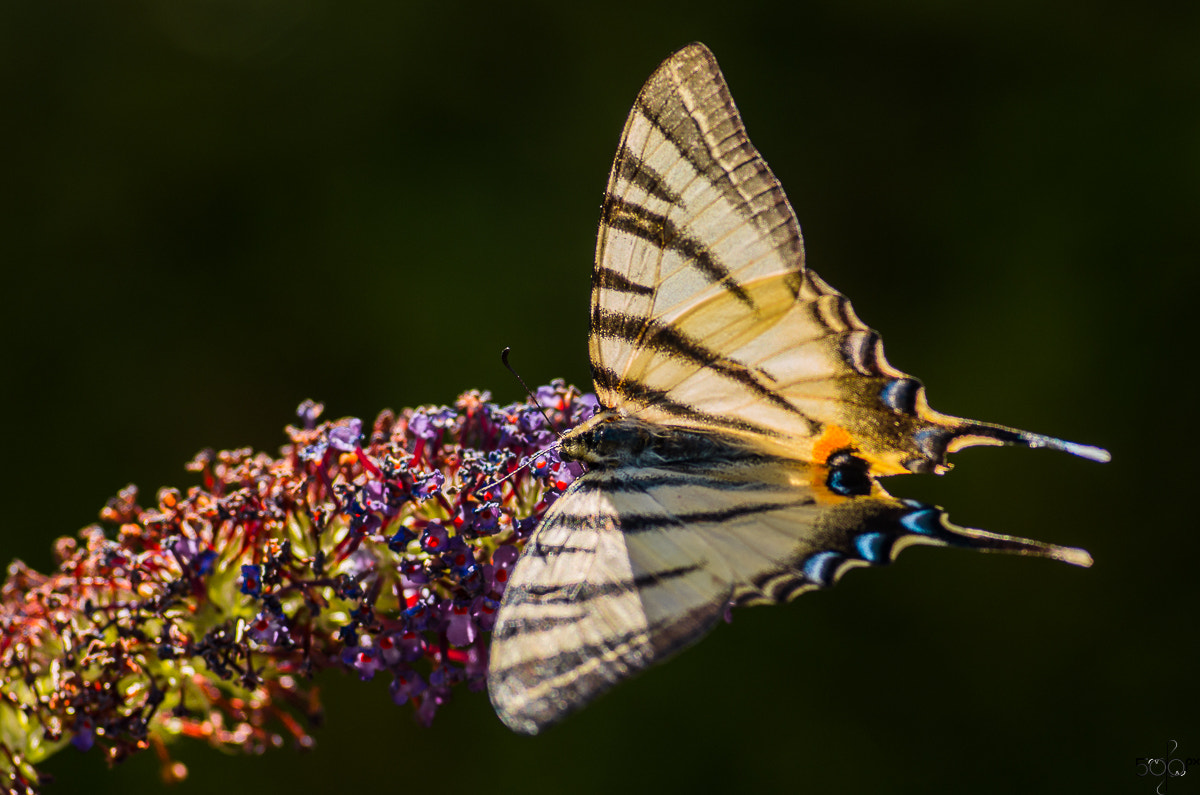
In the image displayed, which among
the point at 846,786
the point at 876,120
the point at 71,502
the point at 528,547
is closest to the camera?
the point at 528,547

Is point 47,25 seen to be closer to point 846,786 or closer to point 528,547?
point 528,547

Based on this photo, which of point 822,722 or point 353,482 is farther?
point 822,722

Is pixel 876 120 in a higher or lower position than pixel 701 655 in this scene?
higher

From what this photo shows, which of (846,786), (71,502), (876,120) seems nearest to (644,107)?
(876,120)

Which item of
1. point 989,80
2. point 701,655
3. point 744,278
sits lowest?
point 701,655

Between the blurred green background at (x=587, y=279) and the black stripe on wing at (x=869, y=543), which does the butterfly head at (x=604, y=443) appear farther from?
the blurred green background at (x=587, y=279)

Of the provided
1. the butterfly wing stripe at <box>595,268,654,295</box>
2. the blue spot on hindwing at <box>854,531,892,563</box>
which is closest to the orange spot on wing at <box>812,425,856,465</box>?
the blue spot on hindwing at <box>854,531,892,563</box>

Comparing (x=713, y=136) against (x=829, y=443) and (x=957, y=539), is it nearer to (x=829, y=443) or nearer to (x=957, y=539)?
(x=829, y=443)

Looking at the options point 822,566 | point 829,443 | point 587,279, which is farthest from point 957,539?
point 587,279
